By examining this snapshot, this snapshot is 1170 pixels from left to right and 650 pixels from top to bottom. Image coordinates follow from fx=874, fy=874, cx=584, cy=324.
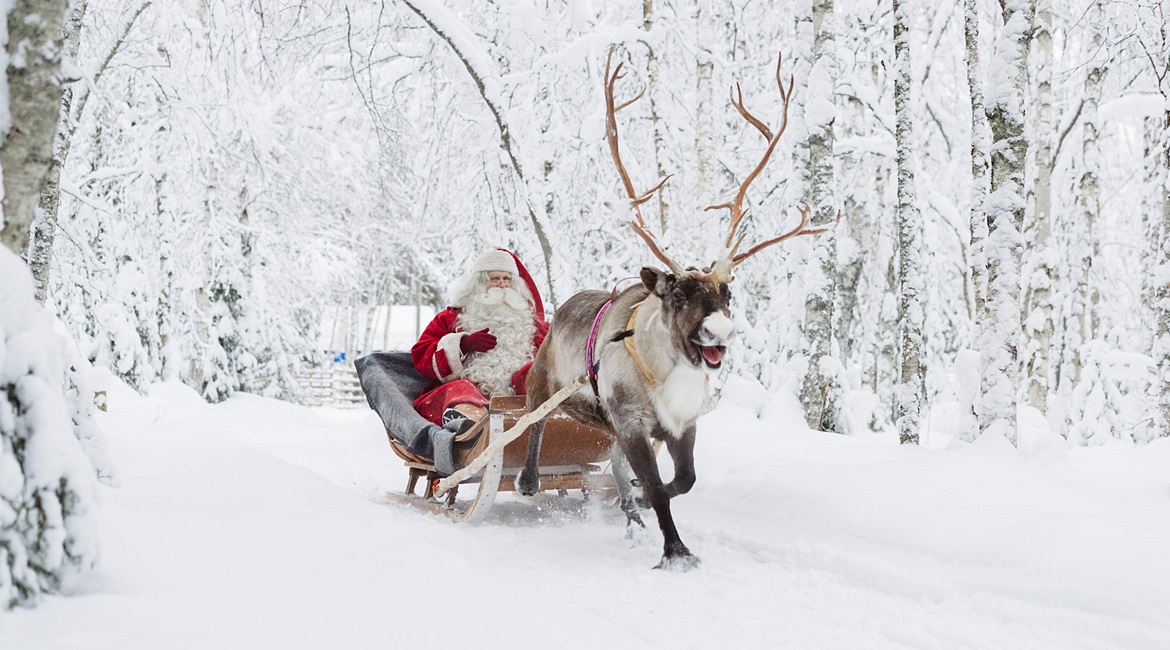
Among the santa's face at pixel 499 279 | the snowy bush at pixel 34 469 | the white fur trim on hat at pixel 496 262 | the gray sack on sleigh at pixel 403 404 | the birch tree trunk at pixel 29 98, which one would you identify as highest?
the birch tree trunk at pixel 29 98

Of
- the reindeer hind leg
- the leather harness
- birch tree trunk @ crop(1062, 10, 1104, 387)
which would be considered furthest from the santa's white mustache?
birch tree trunk @ crop(1062, 10, 1104, 387)

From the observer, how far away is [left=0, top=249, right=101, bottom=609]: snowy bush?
2223mm

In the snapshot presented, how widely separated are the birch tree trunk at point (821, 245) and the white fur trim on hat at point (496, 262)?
2.78 m

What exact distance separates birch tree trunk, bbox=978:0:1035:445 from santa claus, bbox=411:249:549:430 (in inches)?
120

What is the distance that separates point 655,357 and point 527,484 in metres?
1.38

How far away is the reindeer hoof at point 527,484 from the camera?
526cm

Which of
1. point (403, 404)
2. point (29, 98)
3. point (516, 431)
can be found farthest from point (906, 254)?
point (29, 98)

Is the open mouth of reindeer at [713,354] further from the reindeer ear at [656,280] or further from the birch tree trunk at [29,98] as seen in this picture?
the birch tree trunk at [29,98]

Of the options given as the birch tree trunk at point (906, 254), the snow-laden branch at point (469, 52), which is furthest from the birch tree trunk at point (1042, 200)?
the snow-laden branch at point (469, 52)

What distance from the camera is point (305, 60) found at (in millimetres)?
9328

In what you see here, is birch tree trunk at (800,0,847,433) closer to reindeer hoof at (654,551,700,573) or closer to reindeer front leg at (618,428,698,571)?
reindeer front leg at (618,428,698,571)

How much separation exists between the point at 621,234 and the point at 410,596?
8.30 metres

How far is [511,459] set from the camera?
5.43 m

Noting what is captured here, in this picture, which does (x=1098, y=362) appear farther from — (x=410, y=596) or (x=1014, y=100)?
(x=410, y=596)
